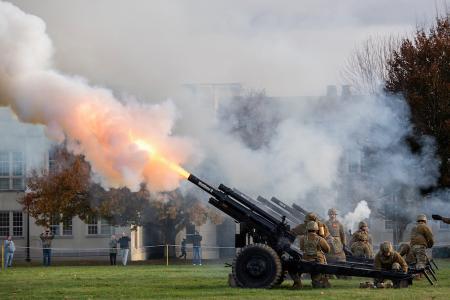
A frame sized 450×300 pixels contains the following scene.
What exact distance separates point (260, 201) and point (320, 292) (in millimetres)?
8053

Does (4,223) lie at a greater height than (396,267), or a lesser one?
greater

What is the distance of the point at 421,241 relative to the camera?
29.2 m

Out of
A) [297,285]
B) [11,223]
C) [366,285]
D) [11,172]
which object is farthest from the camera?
[11,223]

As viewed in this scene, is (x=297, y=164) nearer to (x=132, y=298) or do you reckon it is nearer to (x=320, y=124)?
(x=320, y=124)

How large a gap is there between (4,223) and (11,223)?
1.46 feet

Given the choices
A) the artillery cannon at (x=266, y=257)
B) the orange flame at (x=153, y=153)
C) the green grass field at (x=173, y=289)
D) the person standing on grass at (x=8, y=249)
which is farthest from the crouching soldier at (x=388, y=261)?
the person standing on grass at (x=8, y=249)

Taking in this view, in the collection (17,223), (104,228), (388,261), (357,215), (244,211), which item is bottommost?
(388,261)

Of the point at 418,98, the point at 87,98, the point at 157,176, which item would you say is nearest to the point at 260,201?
the point at 157,176

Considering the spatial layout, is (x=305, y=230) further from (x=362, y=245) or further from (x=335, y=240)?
(x=362, y=245)

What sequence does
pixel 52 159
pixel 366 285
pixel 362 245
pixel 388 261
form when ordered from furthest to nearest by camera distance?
pixel 52 159 → pixel 362 245 → pixel 388 261 → pixel 366 285

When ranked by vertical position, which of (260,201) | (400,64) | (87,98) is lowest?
(260,201)

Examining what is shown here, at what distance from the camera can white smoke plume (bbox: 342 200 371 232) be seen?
123 feet

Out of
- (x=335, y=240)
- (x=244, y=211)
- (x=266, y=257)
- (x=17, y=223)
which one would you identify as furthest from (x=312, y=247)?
(x=17, y=223)

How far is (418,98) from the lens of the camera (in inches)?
1697
